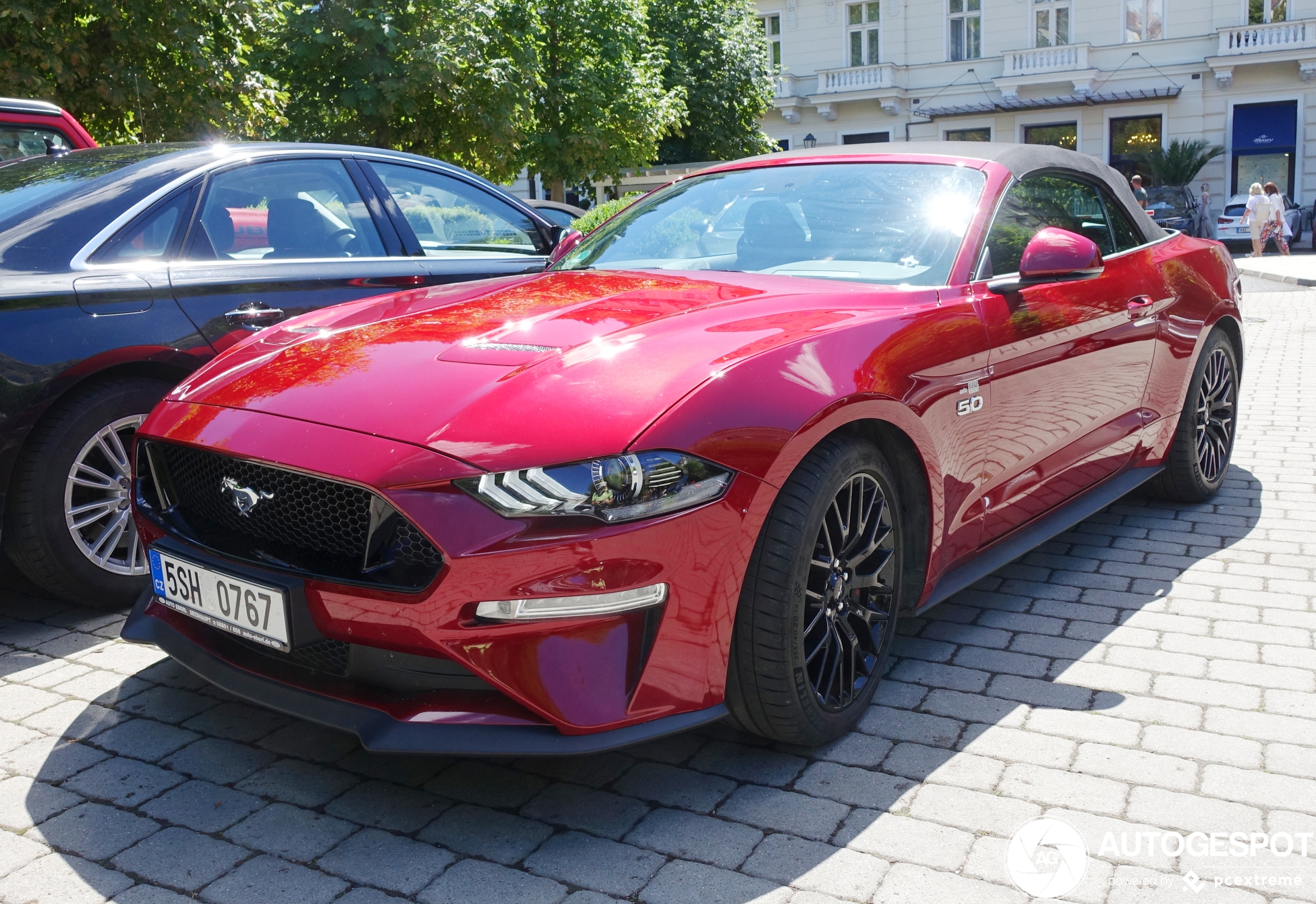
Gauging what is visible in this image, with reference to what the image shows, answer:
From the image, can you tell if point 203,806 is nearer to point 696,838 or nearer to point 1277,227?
point 696,838

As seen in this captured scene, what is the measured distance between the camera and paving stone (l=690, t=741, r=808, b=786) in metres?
2.79

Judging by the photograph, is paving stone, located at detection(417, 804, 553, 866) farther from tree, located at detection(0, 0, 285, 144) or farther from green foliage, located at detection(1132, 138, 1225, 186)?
green foliage, located at detection(1132, 138, 1225, 186)

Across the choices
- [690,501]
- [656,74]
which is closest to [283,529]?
[690,501]

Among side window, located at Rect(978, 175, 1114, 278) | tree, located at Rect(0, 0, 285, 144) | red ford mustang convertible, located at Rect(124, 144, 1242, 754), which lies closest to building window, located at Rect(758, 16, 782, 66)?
tree, located at Rect(0, 0, 285, 144)

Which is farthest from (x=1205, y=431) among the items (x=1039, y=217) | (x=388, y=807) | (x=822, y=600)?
(x=388, y=807)

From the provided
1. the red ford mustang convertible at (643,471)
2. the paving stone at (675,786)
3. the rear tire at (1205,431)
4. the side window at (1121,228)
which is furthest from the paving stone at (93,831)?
the rear tire at (1205,431)

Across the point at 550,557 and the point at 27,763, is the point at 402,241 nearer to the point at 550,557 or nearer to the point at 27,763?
the point at 27,763

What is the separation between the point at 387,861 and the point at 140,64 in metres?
12.2

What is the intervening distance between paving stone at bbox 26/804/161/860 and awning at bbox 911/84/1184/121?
36.9 metres

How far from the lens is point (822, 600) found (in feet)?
9.23

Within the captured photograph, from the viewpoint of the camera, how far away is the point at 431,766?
112 inches

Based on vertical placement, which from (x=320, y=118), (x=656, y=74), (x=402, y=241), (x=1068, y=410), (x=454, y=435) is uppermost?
(x=656, y=74)

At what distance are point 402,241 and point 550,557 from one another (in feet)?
10.1

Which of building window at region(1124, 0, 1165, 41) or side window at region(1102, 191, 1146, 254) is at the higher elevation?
building window at region(1124, 0, 1165, 41)
